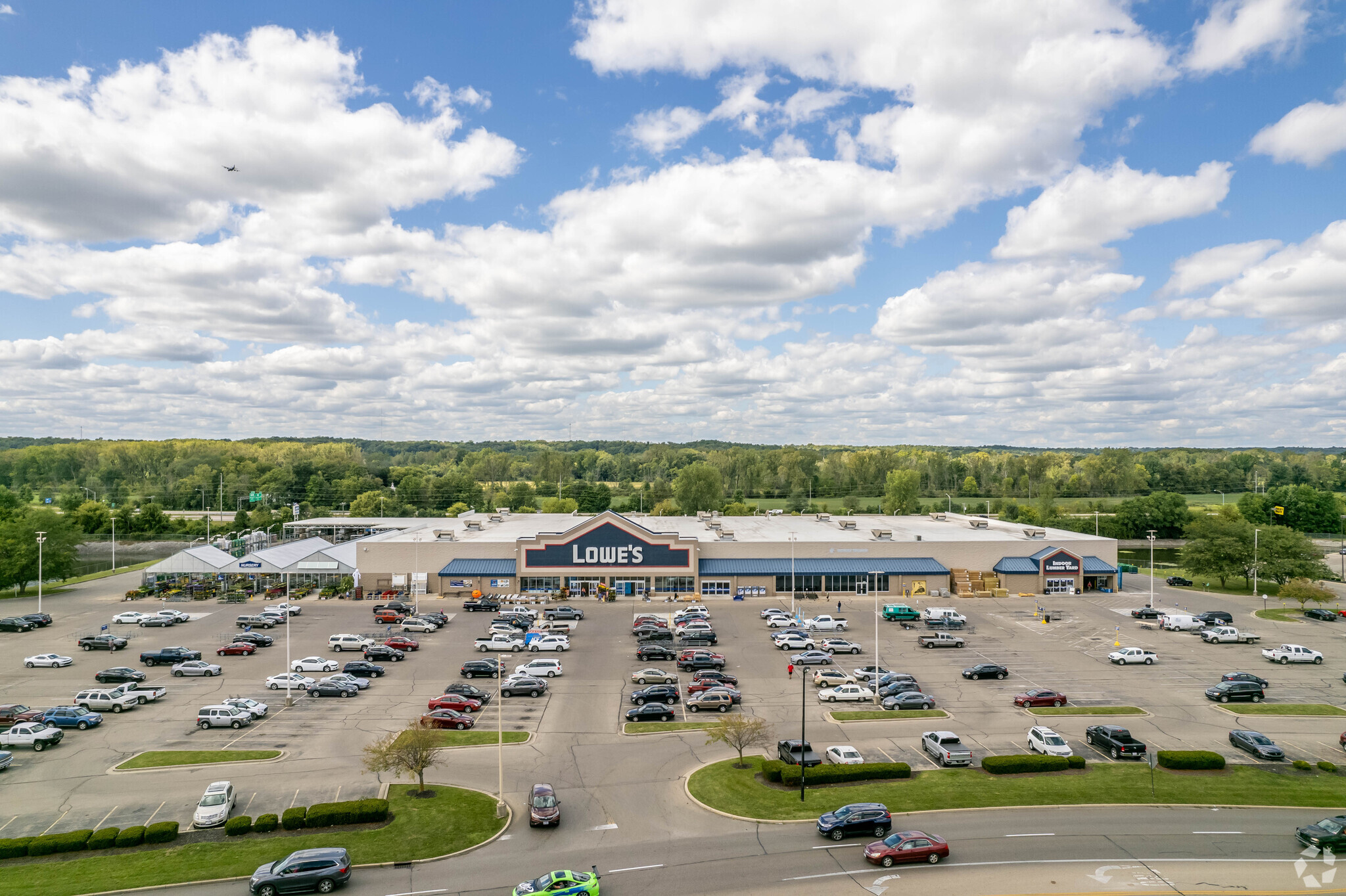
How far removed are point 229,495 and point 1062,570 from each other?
170 metres

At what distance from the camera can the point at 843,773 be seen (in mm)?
32094

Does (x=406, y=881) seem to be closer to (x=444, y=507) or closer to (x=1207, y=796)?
(x=1207, y=796)

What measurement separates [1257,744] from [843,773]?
72.0 ft

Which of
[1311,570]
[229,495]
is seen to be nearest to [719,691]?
[1311,570]

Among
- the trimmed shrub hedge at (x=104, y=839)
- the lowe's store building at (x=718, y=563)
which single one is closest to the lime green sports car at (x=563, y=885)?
the trimmed shrub hedge at (x=104, y=839)

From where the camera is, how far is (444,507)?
159 meters

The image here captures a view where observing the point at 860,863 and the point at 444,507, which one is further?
the point at 444,507

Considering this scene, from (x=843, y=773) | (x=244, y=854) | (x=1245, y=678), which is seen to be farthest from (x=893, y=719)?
(x=244, y=854)

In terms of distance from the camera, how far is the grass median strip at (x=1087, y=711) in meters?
41.6

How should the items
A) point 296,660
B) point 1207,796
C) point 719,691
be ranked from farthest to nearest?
point 296,660
point 719,691
point 1207,796

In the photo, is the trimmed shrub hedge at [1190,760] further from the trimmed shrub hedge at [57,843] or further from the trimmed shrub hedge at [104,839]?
the trimmed shrub hedge at [57,843]

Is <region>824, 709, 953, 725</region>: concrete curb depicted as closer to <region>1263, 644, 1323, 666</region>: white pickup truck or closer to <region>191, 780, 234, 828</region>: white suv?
<region>191, 780, 234, 828</region>: white suv

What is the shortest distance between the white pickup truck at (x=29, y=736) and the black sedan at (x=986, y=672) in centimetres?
5429

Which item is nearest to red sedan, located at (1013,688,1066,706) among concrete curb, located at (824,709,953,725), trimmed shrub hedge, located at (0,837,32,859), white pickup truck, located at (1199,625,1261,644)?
concrete curb, located at (824,709,953,725)
